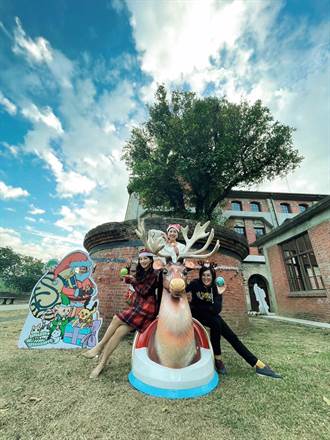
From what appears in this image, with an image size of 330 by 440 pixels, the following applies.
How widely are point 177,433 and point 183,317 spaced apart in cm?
105

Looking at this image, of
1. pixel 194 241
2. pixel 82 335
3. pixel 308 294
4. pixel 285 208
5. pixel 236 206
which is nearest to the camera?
pixel 194 241

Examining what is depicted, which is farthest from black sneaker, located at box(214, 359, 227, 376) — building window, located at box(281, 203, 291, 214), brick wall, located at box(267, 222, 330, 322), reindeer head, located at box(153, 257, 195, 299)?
building window, located at box(281, 203, 291, 214)

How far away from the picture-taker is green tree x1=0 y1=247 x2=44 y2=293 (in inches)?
1346

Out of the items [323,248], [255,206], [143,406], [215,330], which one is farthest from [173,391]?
[255,206]

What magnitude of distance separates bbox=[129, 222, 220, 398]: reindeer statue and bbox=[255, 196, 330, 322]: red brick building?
9283 millimetres

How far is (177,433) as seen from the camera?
1710mm

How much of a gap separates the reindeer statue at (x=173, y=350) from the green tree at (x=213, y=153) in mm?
11408

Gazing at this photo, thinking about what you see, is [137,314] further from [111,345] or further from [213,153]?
[213,153]

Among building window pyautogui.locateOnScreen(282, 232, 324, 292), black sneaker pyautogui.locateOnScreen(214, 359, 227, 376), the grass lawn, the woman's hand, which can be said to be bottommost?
the grass lawn

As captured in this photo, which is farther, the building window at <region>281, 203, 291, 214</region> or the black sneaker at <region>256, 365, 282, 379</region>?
the building window at <region>281, 203, 291, 214</region>

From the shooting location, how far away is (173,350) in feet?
8.23

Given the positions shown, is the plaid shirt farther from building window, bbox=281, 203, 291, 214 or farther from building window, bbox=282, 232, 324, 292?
building window, bbox=281, 203, 291, 214

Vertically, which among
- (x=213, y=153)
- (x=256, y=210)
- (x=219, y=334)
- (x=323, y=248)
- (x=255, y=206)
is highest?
(x=255, y=206)

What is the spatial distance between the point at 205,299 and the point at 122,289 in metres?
2.31
